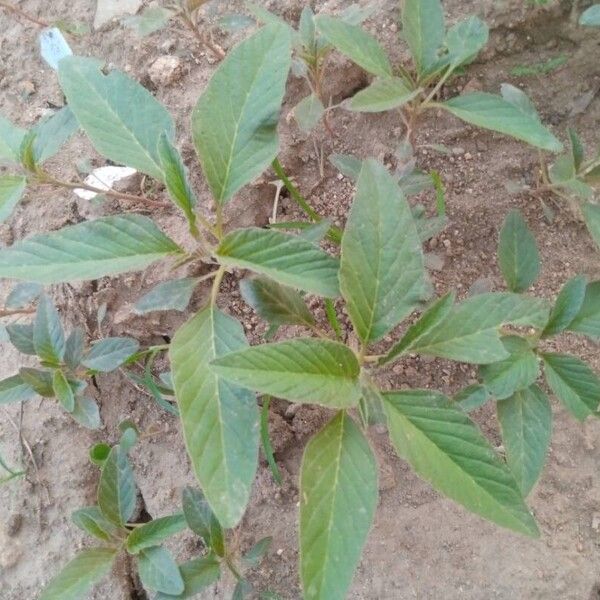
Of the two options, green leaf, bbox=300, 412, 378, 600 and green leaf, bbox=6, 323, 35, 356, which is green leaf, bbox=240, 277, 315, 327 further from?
→ green leaf, bbox=6, 323, 35, 356

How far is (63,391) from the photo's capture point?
1539mm

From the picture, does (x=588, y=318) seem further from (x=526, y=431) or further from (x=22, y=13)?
(x=22, y=13)

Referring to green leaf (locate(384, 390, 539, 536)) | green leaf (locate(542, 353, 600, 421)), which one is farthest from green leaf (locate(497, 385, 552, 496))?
green leaf (locate(384, 390, 539, 536))

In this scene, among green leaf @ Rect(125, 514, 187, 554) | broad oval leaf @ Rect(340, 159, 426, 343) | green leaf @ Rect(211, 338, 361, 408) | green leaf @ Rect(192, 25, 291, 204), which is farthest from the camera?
green leaf @ Rect(125, 514, 187, 554)

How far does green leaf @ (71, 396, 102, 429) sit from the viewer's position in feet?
A: 5.12

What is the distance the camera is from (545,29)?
1816mm

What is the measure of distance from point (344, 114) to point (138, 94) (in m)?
0.75

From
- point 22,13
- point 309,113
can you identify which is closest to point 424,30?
point 309,113

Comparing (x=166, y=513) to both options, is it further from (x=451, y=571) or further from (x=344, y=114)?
(x=344, y=114)

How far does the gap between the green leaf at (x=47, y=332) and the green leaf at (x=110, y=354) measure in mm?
67

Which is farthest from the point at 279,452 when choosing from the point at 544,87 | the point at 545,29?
the point at 545,29

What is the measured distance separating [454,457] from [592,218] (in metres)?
0.72

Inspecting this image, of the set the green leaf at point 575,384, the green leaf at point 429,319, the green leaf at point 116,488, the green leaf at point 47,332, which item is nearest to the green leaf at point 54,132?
the green leaf at point 47,332

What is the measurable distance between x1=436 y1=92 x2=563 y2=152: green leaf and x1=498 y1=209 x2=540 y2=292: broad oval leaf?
0.54 feet
